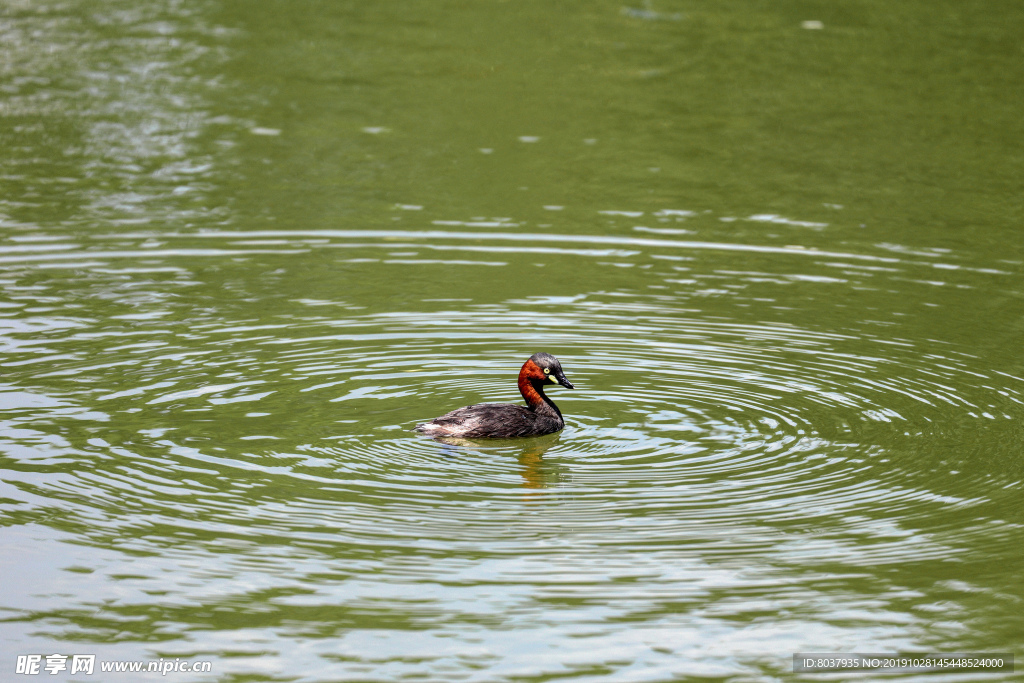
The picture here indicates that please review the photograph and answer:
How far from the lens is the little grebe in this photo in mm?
10328

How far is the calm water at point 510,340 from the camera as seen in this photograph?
7.88 m

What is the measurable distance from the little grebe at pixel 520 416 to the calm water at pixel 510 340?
153 mm

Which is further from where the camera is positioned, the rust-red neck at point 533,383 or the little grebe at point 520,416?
the rust-red neck at point 533,383

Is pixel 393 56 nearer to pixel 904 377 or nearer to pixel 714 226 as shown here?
pixel 714 226

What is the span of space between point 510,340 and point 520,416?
2.36 m

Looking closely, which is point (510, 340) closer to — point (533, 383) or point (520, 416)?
point (533, 383)

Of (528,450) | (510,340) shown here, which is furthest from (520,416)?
(510,340)

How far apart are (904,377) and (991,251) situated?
4640 millimetres

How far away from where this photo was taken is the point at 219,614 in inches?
306

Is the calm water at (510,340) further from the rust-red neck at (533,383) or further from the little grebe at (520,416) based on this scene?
the rust-red neck at (533,383)

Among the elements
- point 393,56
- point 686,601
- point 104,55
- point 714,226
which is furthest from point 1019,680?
point 104,55

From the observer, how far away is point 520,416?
418 inches

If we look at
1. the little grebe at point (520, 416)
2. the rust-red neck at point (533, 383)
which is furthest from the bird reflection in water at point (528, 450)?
the rust-red neck at point (533, 383)

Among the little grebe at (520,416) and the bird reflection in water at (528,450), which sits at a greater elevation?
Result: the little grebe at (520,416)
